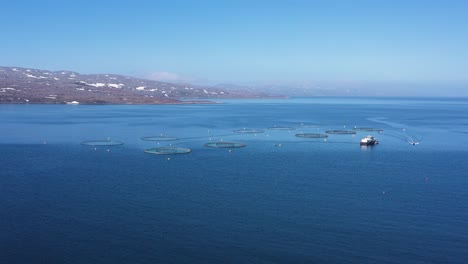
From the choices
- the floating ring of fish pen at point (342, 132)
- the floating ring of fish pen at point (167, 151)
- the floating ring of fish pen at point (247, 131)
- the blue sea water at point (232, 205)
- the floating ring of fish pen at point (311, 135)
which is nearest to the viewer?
the blue sea water at point (232, 205)

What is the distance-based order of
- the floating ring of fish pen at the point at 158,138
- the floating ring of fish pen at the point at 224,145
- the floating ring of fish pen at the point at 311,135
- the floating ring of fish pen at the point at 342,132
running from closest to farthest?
1. the floating ring of fish pen at the point at 224,145
2. the floating ring of fish pen at the point at 158,138
3. the floating ring of fish pen at the point at 311,135
4. the floating ring of fish pen at the point at 342,132

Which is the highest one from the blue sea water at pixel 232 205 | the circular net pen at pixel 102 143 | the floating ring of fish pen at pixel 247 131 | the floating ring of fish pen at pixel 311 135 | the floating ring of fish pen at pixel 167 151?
the floating ring of fish pen at pixel 311 135

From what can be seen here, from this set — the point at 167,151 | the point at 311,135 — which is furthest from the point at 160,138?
the point at 311,135

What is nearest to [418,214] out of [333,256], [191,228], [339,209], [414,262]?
[339,209]

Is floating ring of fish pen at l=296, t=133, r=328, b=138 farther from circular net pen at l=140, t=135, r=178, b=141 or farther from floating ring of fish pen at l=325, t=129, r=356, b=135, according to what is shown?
circular net pen at l=140, t=135, r=178, b=141

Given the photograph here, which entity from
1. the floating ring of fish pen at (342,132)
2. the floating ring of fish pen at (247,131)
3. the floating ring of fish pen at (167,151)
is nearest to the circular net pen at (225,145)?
the floating ring of fish pen at (167,151)

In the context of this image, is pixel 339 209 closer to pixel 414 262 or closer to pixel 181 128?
pixel 414 262

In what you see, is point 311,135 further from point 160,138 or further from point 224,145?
point 160,138

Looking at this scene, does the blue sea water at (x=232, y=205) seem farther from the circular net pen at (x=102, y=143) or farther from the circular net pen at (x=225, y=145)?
the circular net pen at (x=225, y=145)

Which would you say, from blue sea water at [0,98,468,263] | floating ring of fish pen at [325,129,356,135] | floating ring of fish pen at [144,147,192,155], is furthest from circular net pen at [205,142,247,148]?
floating ring of fish pen at [325,129,356,135]

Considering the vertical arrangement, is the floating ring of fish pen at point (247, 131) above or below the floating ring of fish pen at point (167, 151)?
above
